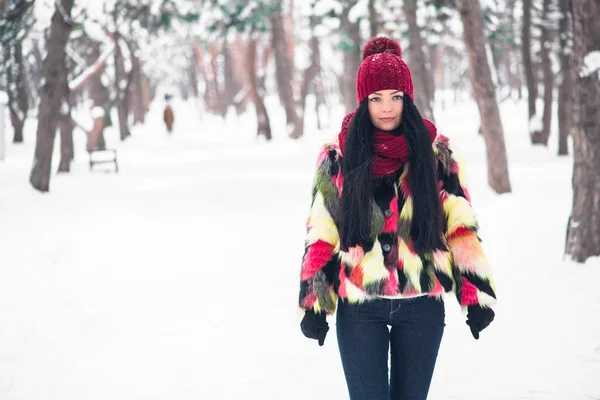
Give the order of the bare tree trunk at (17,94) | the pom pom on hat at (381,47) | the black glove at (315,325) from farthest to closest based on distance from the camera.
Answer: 1. the bare tree trunk at (17,94)
2. the pom pom on hat at (381,47)
3. the black glove at (315,325)

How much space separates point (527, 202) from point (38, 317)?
7.68 metres

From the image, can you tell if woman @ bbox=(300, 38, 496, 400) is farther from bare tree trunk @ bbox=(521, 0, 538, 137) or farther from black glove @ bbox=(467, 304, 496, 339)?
bare tree trunk @ bbox=(521, 0, 538, 137)

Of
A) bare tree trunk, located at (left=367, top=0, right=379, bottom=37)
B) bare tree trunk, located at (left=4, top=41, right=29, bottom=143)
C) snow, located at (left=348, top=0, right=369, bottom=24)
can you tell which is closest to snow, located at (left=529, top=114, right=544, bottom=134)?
bare tree trunk, located at (left=367, top=0, right=379, bottom=37)

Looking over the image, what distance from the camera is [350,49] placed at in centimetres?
1856

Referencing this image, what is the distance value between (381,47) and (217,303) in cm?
421

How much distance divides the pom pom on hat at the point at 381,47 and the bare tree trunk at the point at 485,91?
7944 millimetres

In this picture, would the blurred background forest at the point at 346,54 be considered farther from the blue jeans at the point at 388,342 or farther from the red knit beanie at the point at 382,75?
the blue jeans at the point at 388,342

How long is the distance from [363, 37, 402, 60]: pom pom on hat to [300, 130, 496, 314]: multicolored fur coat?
0.43 m

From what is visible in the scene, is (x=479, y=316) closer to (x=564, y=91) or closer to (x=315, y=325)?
(x=315, y=325)

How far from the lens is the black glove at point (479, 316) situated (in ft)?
8.40

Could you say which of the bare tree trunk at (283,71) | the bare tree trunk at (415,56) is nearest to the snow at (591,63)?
the bare tree trunk at (415,56)

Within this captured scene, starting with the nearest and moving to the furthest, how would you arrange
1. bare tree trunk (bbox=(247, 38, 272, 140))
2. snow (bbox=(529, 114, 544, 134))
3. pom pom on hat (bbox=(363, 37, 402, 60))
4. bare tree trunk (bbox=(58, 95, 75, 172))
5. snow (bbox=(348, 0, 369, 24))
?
pom pom on hat (bbox=(363, 37, 402, 60)) → bare tree trunk (bbox=(58, 95, 75, 172)) → snow (bbox=(348, 0, 369, 24)) → snow (bbox=(529, 114, 544, 134)) → bare tree trunk (bbox=(247, 38, 272, 140))

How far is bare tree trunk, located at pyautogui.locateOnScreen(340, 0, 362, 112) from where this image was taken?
18.3 meters

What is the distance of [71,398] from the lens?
4.40 metres
